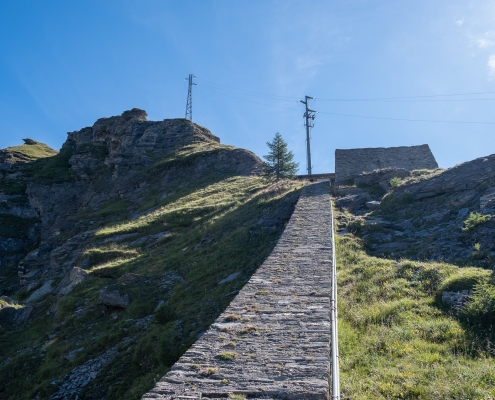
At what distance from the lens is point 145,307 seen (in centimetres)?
1159

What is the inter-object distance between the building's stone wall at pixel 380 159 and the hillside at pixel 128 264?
4291 millimetres

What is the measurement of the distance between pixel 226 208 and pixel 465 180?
12.4 m

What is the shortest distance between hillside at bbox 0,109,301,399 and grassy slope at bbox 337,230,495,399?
134 inches

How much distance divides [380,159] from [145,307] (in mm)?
19371

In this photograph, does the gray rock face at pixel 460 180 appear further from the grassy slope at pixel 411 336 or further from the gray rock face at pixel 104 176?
the gray rock face at pixel 104 176

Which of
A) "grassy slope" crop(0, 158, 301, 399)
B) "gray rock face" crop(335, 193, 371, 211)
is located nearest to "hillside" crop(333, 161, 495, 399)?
"gray rock face" crop(335, 193, 371, 211)

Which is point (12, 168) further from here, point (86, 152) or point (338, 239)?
point (338, 239)

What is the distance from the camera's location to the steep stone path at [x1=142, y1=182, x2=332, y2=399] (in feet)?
13.5

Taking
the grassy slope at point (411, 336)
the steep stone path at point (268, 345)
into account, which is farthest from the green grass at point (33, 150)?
the grassy slope at point (411, 336)

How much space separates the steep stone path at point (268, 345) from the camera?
412 centimetres

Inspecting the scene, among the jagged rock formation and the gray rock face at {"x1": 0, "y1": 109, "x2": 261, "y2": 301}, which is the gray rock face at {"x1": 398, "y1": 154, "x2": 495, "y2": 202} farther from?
the gray rock face at {"x1": 0, "y1": 109, "x2": 261, "y2": 301}

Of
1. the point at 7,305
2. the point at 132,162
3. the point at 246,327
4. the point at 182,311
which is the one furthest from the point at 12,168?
the point at 246,327

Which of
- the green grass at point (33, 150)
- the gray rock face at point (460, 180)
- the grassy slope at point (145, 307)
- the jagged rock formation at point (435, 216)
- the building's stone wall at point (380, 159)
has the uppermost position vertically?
the green grass at point (33, 150)

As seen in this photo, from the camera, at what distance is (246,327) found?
550 cm
